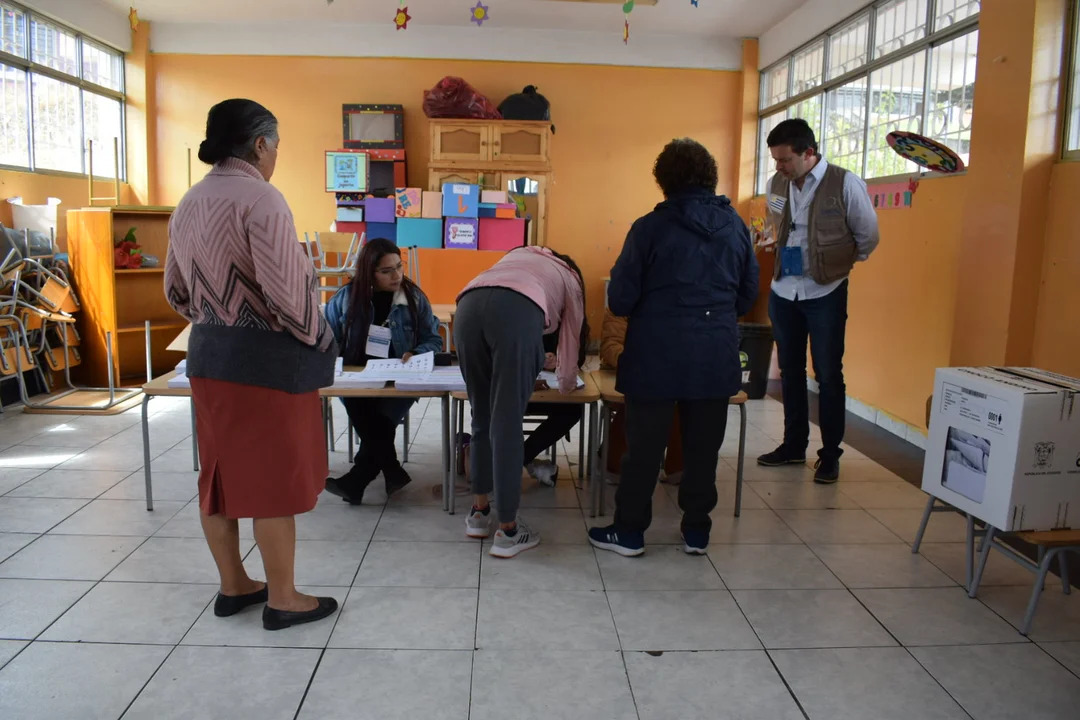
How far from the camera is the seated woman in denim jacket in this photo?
11.2ft

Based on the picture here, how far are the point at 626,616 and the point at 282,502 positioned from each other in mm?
1062

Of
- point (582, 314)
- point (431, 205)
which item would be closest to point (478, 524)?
point (582, 314)

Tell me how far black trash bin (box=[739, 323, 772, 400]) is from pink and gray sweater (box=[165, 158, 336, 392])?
4.31m

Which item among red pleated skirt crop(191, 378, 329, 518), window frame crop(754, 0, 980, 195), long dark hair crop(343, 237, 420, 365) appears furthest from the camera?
window frame crop(754, 0, 980, 195)

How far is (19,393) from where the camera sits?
215 inches

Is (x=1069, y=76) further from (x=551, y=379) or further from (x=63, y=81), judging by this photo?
(x=63, y=81)

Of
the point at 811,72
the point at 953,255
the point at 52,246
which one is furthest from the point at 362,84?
the point at 953,255

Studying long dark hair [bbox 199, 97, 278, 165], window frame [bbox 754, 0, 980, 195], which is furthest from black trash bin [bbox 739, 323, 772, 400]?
long dark hair [bbox 199, 97, 278, 165]

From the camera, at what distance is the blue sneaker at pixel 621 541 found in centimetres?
295

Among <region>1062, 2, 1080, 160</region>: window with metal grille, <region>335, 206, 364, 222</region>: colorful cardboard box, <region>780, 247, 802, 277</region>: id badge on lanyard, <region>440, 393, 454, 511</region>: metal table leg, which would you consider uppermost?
<region>1062, 2, 1080, 160</region>: window with metal grille

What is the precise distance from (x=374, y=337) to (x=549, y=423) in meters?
0.83

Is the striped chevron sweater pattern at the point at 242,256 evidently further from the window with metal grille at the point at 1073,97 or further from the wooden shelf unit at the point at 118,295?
the wooden shelf unit at the point at 118,295

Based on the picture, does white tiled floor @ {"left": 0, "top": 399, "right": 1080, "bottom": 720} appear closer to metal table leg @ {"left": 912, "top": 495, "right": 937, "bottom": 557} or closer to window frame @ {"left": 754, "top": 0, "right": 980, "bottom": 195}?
metal table leg @ {"left": 912, "top": 495, "right": 937, "bottom": 557}

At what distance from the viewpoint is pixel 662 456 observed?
2.86 meters
